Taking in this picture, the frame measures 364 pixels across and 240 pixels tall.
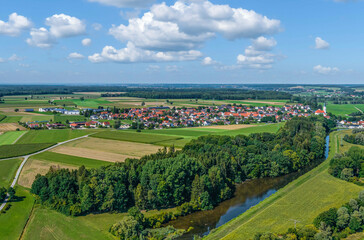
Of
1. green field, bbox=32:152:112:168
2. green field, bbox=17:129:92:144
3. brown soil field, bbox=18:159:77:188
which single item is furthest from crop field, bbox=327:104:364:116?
brown soil field, bbox=18:159:77:188

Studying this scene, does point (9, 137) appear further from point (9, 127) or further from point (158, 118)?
point (158, 118)

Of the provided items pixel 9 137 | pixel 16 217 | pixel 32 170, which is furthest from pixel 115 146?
pixel 16 217

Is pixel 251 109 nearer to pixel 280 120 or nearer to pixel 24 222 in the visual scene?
pixel 280 120

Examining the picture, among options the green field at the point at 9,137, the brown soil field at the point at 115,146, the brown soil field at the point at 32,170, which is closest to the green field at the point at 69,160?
the brown soil field at the point at 32,170

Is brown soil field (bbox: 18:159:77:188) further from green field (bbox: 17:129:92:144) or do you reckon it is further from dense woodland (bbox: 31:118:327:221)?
green field (bbox: 17:129:92:144)

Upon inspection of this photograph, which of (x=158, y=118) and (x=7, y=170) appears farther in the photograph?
(x=158, y=118)

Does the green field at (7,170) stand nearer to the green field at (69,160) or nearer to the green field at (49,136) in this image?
the green field at (69,160)
